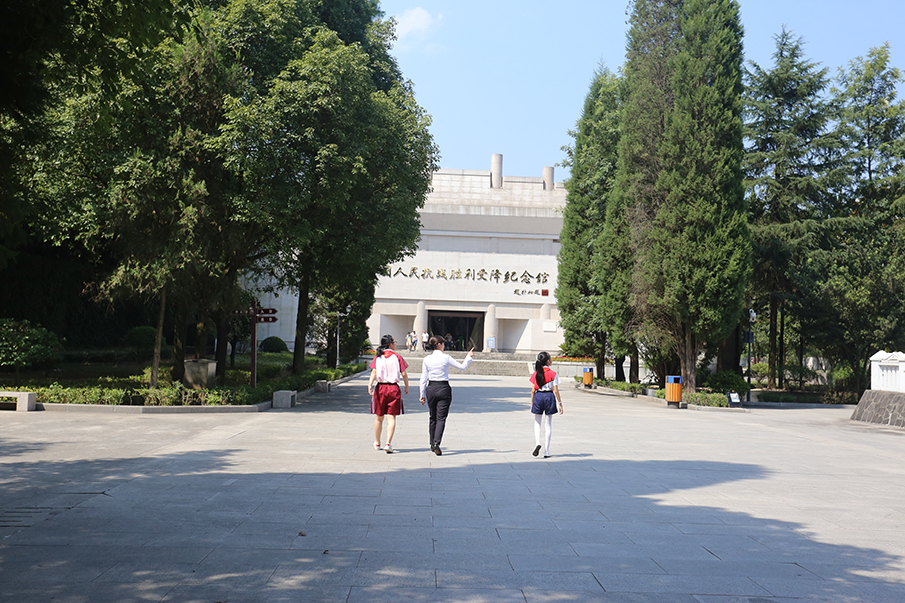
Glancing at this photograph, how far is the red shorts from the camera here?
34.0ft

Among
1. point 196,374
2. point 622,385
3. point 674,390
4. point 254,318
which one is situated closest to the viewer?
point 196,374

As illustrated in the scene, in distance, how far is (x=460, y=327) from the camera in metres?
65.9

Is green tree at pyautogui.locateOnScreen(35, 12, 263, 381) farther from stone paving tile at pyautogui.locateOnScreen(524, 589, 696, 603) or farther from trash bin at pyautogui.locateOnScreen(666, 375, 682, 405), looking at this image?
trash bin at pyautogui.locateOnScreen(666, 375, 682, 405)

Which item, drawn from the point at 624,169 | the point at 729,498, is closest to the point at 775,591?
the point at 729,498

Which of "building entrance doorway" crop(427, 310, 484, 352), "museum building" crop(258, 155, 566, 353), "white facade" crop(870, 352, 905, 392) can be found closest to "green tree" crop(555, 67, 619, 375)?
"white facade" crop(870, 352, 905, 392)

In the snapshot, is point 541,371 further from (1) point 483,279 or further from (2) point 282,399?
(1) point 483,279

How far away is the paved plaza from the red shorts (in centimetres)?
68

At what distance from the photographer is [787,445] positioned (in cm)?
1334

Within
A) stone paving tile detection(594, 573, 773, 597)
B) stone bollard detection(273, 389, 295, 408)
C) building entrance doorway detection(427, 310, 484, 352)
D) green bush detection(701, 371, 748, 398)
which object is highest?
building entrance doorway detection(427, 310, 484, 352)

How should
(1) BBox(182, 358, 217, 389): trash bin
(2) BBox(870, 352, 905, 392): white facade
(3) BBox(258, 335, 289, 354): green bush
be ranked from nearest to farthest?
(1) BBox(182, 358, 217, 389): trash bin < (2) BBox(870, 352, 905, 392): white facade < (3) BBox(258, 335, 289, 354): green bush

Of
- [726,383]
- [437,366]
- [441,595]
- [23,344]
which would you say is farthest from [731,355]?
[441,595]

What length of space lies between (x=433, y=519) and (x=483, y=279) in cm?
4819

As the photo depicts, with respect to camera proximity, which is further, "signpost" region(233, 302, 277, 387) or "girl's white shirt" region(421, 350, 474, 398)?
"signpost" region(233, 302, 277, 387)

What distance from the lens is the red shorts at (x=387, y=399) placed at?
1036cm
